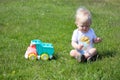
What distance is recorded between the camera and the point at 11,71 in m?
6.62

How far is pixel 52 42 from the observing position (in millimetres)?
9141

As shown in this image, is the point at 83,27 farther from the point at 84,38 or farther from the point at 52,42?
the point at 52,42

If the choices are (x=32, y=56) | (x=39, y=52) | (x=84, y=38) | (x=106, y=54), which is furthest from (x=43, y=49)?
(x=106, y=54)

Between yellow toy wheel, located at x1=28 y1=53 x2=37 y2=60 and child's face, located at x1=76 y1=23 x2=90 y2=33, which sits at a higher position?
child's face, located at x1=76 y1=23 x2=90 y2=33

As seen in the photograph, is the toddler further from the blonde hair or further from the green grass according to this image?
the green grass

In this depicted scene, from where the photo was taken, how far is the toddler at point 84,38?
24.0 ft

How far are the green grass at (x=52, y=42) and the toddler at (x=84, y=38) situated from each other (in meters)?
0.23

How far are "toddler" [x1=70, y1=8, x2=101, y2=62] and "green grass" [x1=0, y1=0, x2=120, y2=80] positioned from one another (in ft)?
0.75

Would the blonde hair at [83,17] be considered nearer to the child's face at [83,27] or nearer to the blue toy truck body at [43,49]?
the child's face at [83,27]

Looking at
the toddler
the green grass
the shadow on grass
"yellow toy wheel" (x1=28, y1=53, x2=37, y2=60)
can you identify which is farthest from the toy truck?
the shadow on grass

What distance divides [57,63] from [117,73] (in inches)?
54.9

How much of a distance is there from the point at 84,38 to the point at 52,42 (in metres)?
1.74

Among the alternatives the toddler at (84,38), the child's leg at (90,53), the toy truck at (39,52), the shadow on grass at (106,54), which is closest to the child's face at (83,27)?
the toddler at (84,38)

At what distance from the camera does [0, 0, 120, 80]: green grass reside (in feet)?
20.9
